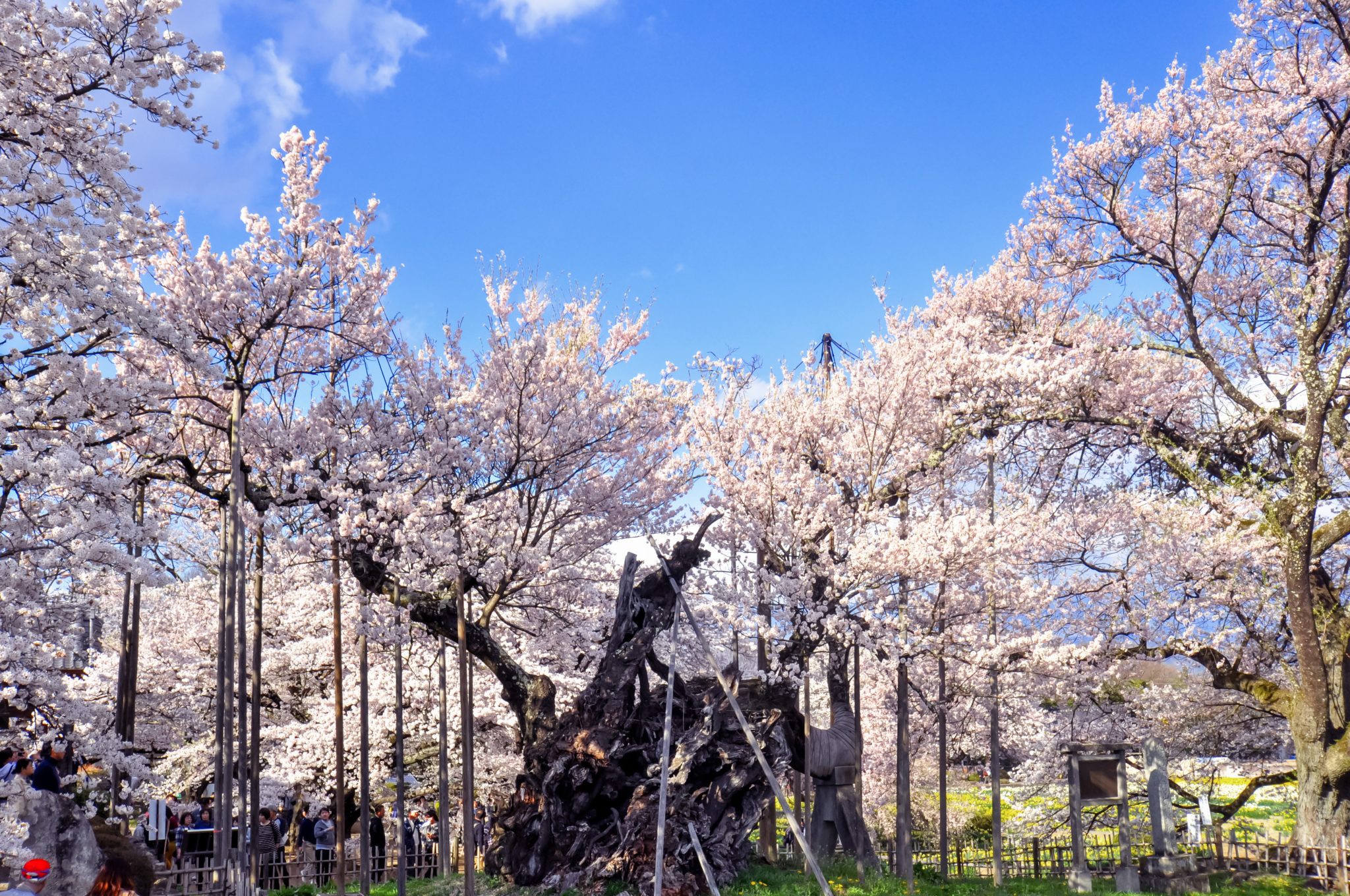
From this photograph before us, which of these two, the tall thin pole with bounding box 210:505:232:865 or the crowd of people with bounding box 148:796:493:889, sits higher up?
the tall thin pole with bounding box 210:505:232:865

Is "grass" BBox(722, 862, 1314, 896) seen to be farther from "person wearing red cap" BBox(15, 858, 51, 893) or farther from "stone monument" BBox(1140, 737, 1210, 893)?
"person wearing red cap" BBox(15, 858, 51, 893)

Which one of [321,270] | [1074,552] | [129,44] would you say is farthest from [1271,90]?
[129,44]

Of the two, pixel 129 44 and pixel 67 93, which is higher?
pixel 129 44

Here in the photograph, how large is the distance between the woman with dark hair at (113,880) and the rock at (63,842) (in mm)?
87

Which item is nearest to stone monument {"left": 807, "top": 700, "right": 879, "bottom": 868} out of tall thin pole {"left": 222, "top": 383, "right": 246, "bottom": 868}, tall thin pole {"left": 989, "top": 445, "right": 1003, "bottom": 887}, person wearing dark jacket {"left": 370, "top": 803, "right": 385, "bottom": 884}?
tall thin pole {"left": 989, "top": 445, "right": 1003, "bottom": 887}

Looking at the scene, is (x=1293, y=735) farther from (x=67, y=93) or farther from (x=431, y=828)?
(x=67, y=93)

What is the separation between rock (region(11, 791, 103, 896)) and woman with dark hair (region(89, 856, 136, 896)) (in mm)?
87

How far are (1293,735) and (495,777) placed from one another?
656 inches

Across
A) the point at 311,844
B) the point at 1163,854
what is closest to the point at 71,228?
the point at 311,844

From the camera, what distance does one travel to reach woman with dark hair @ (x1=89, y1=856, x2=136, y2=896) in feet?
33.6

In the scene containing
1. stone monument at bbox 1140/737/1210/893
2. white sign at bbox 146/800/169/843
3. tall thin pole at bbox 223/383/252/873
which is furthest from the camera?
stone monument at bbox 1140/737/1210/893

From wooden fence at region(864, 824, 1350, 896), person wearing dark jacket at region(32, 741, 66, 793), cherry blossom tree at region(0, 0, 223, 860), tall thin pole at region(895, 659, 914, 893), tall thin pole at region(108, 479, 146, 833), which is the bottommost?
wooden fence at region(864, 824, 1350, 896)

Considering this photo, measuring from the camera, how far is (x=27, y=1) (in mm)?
7570

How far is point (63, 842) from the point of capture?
996 cm
